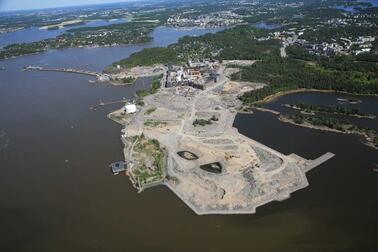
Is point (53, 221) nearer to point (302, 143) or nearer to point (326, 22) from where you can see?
point (302, 143)

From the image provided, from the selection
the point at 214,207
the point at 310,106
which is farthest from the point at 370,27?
the point at 214,207

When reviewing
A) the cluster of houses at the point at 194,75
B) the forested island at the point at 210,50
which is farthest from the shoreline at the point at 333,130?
the forested island at the point at 210,50

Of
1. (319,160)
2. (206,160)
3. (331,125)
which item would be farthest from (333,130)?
(206,160)

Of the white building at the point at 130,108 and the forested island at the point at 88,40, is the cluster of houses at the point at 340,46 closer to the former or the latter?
the white building at the point at 130,108

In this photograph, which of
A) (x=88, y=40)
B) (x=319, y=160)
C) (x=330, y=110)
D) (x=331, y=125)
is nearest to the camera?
(x=319, y=160)

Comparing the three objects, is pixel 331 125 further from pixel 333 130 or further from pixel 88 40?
pixel 88 40

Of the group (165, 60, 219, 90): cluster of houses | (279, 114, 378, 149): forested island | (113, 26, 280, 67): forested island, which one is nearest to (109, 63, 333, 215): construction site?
(279, 114, 378, 149): forested island
